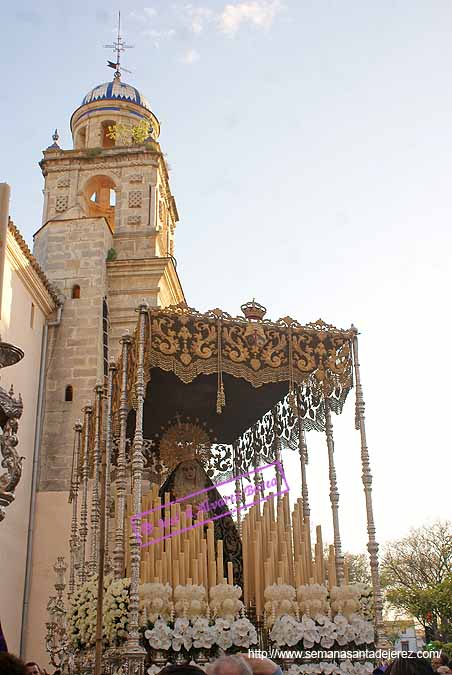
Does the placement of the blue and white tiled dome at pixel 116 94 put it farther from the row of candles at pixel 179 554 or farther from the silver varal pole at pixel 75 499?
the row of candles at pixel 179 554

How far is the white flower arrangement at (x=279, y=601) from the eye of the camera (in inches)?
283

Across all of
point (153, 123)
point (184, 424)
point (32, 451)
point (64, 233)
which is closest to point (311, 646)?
point (184, 424)

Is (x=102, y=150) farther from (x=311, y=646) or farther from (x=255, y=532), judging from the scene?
(x=311, y=646)

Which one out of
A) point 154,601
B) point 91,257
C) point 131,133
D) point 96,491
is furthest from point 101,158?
point 154,601

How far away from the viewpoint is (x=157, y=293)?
15.7 m

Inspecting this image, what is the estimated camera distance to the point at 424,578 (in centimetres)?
3016

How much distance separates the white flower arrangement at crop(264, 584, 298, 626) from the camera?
720cm

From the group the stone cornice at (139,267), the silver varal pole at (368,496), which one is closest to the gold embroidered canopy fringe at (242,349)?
the silver varal pole at (368,496)

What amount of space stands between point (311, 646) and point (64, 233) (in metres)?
11.1

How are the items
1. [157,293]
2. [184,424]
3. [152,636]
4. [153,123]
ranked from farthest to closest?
[153,123] → [157,293] → [184,424] → [152,636]

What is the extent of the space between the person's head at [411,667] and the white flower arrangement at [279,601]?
465 centimetres

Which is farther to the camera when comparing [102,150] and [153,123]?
[153,123]

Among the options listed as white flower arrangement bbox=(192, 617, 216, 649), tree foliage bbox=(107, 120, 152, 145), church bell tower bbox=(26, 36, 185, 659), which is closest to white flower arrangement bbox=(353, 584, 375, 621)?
white flower arrangement bbox=(192, 617, 216, 649)

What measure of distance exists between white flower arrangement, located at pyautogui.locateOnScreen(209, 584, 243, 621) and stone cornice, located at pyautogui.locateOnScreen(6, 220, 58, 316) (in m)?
6.86
